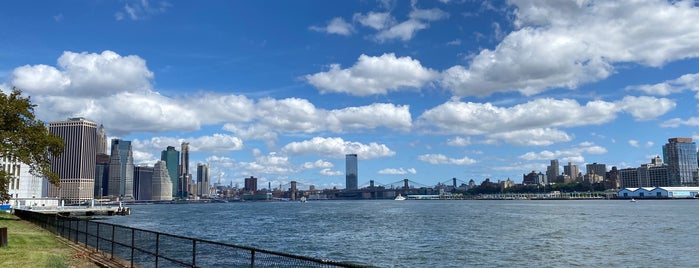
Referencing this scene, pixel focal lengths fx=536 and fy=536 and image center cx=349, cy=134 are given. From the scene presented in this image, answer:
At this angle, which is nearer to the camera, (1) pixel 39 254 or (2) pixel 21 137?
(1) pixel 39 254

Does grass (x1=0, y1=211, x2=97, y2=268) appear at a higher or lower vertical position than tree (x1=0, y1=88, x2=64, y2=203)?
lower

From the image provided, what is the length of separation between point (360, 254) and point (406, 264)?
7446 millimetres

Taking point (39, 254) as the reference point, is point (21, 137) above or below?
above

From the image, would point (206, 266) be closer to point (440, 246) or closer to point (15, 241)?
point (15, 241)

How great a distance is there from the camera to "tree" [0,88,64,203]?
153ft

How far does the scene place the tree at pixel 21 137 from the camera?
46781mm

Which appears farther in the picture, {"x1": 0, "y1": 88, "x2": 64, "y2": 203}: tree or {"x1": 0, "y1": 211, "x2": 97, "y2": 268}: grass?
{"x1": 0, "y1": 88, "x2": 64, "y2": 203}: tree

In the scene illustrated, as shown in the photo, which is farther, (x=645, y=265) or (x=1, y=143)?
(x=1, y=143)

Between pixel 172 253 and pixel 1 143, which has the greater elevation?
pixel 1 143

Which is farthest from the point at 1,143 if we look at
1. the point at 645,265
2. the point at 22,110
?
the point at 645,265

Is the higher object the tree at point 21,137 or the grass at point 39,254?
the tree at point 21,137

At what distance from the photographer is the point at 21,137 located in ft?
158

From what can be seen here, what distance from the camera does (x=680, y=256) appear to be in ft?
155

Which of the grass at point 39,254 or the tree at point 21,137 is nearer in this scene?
the grass at point 39,254
